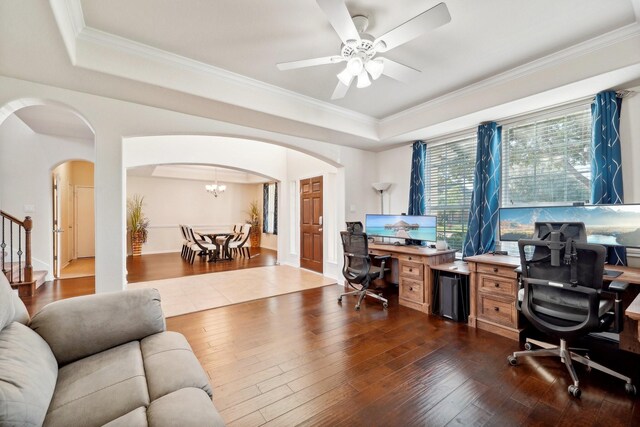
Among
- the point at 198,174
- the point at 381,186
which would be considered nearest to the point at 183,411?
the point at 381,186

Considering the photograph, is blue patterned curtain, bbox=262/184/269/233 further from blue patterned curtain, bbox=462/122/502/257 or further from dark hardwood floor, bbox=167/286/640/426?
blue patterned curtain, bbox=462/122/502/257

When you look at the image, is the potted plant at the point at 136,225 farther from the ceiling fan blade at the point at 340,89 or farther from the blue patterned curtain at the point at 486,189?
the blue patterned curtain at the point at 486,189

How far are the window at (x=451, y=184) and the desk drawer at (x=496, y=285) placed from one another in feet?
3.85

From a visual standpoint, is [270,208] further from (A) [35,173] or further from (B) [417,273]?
(B) [417,273]

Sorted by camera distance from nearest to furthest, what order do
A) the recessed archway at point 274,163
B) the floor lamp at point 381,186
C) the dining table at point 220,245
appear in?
the floor lamp at point 381,186, the recessed archway at point 274,163, the dining table at point 220,245

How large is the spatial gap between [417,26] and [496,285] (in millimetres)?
2581

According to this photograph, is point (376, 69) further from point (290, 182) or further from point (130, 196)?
point (130, 196)

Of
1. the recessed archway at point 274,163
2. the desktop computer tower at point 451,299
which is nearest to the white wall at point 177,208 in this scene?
the recessed archway at point 274,163

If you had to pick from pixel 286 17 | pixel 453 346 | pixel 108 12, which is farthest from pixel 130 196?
pixel 453 346

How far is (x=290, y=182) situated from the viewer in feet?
22.7

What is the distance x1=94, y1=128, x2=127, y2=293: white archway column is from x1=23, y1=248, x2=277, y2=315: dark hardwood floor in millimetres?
1534

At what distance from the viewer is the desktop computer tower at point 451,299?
3.22m

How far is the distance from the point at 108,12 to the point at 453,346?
4.08 meters

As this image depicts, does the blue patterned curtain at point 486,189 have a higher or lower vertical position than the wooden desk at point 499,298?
higher
